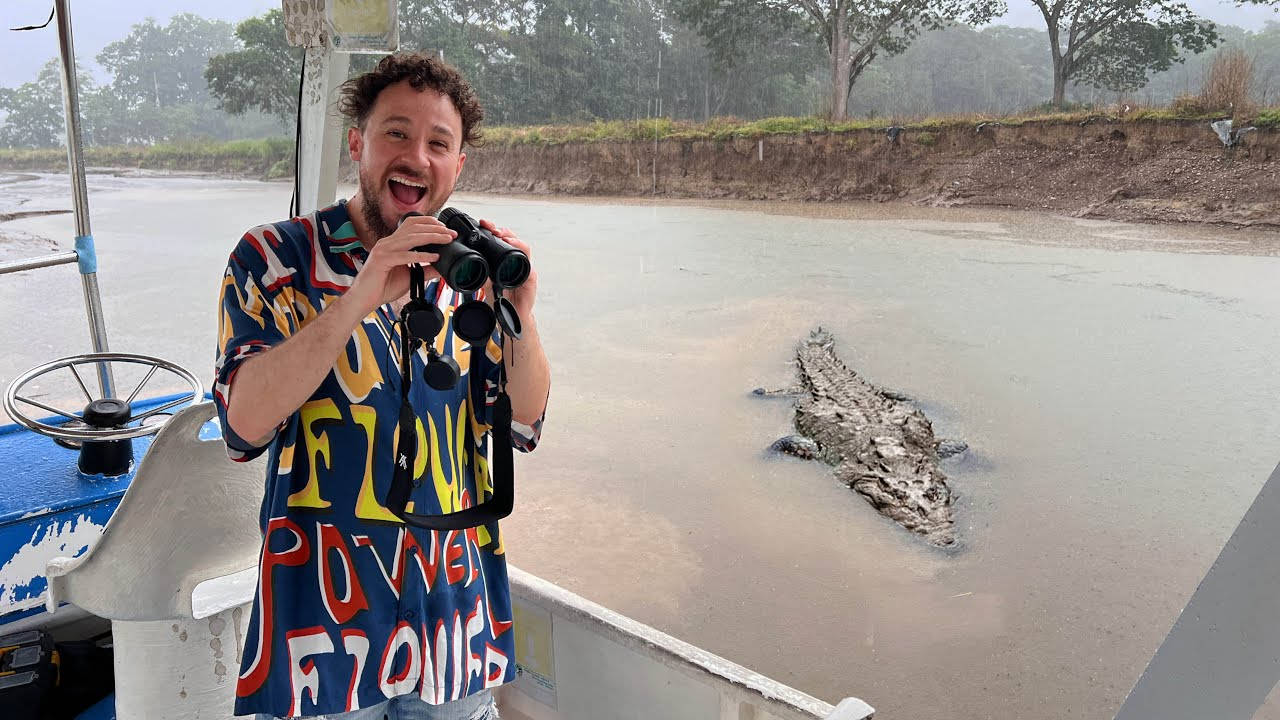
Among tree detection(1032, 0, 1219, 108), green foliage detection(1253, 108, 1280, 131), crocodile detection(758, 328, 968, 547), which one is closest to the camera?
green foliage detection(1253, 108, 1280, 131)

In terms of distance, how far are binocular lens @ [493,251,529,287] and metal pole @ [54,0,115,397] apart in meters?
1.27

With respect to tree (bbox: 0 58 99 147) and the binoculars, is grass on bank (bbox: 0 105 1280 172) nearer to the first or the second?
tree (bbox: 0 58 99 147)

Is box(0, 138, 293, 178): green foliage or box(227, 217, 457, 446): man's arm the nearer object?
box(227, 217, 457, 446): man's arm

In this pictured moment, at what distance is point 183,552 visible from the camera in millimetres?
1109

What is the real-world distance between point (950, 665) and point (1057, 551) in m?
0.46

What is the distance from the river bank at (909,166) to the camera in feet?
6.45

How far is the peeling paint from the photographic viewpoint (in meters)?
1.44

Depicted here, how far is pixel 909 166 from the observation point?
8.50 feet

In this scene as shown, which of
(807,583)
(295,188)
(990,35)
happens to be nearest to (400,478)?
(295,188)

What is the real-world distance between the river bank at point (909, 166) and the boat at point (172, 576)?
475mm

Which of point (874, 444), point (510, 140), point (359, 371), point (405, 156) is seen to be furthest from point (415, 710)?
point (510, 140)

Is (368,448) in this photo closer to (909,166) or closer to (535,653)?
(535,653)

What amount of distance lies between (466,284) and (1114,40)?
1883 mm

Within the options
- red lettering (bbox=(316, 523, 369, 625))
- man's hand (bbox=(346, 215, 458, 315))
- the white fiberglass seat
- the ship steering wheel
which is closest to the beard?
man's hand (bbox=(346, 215, 458, 315))
